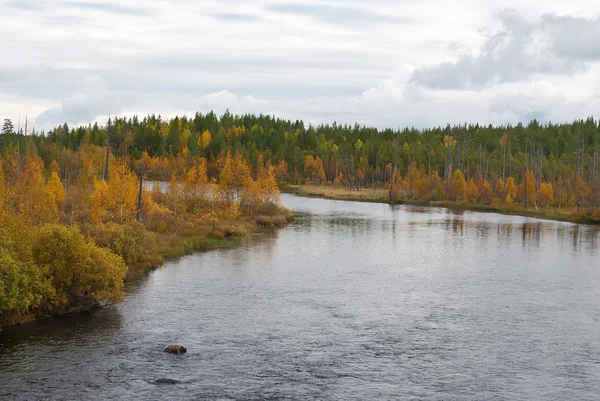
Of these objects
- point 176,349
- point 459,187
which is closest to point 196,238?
point 176,349

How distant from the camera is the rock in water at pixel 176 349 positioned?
104ft

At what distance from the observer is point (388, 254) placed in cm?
6612

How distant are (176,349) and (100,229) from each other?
2177 cm

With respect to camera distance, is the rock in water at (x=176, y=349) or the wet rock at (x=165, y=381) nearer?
the wet rock at (x=165, y=381)

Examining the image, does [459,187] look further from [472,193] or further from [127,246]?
[127,246]

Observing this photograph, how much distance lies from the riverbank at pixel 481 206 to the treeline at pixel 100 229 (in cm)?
4810

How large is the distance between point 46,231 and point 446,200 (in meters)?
121

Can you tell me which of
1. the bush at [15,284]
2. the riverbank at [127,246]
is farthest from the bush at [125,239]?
the bush at [15,284]

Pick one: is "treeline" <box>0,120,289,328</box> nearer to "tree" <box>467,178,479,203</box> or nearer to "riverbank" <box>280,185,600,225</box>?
"riverbank" <box>280,185,600,225</box>

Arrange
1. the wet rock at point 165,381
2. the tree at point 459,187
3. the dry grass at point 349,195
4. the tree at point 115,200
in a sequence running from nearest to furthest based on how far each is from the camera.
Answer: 1. the wet rock at point 165,381
2. the tree at point 115,200
3. the tree at point 459,187
4. the dry grass at point 349,195

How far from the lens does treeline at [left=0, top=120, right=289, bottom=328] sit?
35.8 metres

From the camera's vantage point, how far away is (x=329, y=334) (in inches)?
1417

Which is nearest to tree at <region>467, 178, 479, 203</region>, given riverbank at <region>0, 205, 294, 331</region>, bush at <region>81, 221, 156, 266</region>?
riverbank at <region>0, 205, 294, 331</region>

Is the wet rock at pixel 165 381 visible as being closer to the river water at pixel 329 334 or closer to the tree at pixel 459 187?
the river water at pixel 329 334
